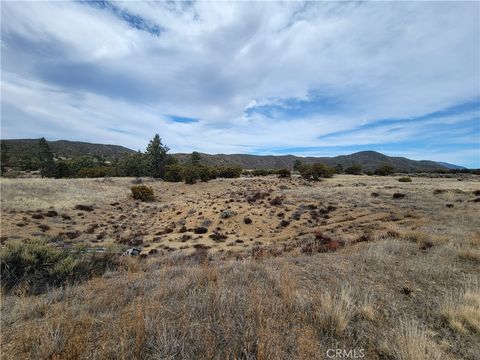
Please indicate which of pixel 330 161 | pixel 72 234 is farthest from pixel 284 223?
pixel 330 161

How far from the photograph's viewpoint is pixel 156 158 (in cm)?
5622

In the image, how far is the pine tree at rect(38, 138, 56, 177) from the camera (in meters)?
53.1

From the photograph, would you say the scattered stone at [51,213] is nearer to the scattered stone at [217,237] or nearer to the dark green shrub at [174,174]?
the scattered stone at [217,237]

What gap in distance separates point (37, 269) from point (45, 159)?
6248cm

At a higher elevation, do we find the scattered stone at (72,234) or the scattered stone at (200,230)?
the scattered stone at (200,230)

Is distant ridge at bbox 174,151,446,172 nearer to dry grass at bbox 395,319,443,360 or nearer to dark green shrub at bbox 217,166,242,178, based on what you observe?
dark green shrub at bbox 217,166,242,178

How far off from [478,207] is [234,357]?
Result: 19.1 meters

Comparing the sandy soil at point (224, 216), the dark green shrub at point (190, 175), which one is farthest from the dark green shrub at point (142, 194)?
the dark green shrub at point (190, 175)

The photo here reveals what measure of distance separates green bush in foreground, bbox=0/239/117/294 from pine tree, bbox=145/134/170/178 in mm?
51114

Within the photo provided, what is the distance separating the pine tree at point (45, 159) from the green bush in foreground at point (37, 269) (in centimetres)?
5993

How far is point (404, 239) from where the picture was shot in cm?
880

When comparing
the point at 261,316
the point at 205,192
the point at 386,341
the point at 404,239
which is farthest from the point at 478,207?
the point at 205,192

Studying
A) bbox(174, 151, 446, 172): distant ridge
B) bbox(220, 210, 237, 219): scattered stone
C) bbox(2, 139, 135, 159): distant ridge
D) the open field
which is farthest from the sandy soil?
bbox(174, 151, 446, 172): distant ridge

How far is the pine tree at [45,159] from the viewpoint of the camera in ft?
174
